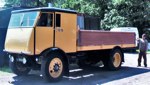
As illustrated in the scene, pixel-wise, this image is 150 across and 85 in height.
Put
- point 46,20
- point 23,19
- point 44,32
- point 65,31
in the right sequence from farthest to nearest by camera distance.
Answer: point 65,31 → point 23,19 → point 46,20 → point 44,32

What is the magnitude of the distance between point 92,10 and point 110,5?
221 cm

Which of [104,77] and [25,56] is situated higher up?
[25,56]

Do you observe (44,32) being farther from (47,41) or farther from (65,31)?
(65,31)

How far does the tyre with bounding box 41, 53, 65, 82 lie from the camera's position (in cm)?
1142

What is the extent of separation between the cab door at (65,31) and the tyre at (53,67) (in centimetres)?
50

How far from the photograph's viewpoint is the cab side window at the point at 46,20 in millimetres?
11625

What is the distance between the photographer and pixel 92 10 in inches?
1497

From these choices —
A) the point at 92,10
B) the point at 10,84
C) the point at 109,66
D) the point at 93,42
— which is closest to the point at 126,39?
the point at 109,66

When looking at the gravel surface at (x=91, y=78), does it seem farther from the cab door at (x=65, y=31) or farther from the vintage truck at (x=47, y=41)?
the cab door at (x=65, y=31)

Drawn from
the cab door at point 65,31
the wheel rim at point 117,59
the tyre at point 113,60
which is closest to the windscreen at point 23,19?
the cab door at point 65,31

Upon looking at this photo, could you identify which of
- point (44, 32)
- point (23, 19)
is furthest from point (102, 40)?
point (23, 19)

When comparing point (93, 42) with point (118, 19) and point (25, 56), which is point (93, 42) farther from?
point (118, 19)

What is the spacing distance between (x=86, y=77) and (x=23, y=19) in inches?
138

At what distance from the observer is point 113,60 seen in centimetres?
1515
